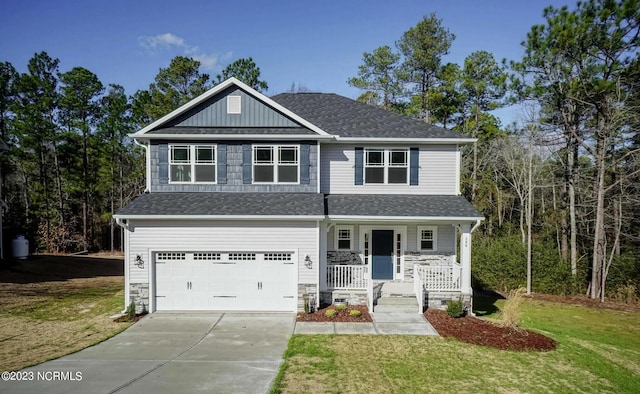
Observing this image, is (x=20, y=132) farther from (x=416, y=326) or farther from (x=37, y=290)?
(x=416, y=326)

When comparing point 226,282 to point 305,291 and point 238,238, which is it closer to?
point 238,238

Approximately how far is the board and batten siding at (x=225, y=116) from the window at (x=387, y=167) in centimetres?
328

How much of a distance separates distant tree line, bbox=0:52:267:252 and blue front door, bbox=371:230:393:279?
19.4 metres

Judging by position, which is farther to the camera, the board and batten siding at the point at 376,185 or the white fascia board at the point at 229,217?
the board and batten siding at the point at 376,185

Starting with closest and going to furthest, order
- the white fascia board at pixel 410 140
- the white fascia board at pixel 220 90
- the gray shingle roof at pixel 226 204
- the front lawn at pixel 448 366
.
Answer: the front lawn at pixel 448 366 → the gray shingle roof at pixel 226 204 → the white fascia board at pixel 220 90 → the white fascia board at pixel 410 140

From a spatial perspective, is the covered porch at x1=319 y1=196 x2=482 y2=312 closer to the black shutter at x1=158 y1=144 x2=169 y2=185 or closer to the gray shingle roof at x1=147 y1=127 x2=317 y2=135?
the gray shingle roof at x1=147 y1=127 x2=317 y2=135

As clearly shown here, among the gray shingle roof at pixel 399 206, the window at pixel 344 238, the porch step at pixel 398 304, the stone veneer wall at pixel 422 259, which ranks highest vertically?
the gray shingle roof at pixel 399 206

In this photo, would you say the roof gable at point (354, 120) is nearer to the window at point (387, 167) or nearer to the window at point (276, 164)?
the window at point (387, 167)

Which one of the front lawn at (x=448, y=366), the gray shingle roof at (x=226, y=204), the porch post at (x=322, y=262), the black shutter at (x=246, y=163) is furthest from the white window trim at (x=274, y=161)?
the front lawn at (x=448, y=366)

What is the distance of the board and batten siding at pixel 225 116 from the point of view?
14508 mm

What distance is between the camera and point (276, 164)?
1436 centimetres

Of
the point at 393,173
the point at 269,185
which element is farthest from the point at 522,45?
the point at 269,185

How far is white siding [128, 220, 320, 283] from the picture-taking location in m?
12.9

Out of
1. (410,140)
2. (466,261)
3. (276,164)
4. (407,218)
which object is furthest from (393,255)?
(276,164)
